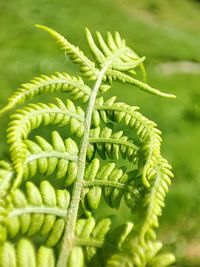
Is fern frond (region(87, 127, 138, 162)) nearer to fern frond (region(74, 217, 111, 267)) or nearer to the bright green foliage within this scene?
the bright green foliage

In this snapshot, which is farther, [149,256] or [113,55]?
[113,55]

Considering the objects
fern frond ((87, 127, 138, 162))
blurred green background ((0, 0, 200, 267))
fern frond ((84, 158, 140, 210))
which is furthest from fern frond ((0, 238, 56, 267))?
blurred green background ((0, 0, 200, 267))

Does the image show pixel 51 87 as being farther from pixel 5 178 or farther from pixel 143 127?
pixel 5 178

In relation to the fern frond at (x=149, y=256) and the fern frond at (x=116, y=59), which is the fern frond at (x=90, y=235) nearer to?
the fern frond at (x=149, y=256)

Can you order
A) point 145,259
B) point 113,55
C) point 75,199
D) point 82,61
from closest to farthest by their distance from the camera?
point 145,259
point 75,199
point 82,61
point 113,55

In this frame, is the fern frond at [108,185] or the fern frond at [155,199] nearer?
the fern frond at [155,199]

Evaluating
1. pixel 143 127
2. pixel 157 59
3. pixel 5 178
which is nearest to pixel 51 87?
pixel 143 127

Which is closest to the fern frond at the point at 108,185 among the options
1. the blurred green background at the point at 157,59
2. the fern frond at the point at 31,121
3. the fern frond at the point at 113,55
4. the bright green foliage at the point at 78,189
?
the bright green foliage at the point at 78,189
